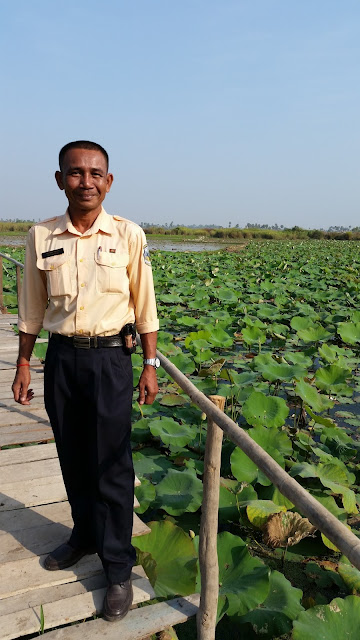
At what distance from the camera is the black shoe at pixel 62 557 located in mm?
1470

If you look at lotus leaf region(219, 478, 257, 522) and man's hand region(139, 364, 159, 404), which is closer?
man's hand region(139, 364, 159, 404)

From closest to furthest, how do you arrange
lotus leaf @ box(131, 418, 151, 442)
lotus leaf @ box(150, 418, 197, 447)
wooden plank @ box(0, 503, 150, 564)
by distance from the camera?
1. wooden plank @ box(0, 503, 150, 564)
2. lotus leaf @ box(150, 418, 197, 447)
3. lotus leaf @ box(131, 418, 151, 442)

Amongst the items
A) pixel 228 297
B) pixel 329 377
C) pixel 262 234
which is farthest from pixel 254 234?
pixel 329 377

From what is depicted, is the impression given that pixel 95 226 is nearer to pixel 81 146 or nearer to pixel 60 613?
pixel 81 146

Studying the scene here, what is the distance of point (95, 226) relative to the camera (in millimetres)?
1265

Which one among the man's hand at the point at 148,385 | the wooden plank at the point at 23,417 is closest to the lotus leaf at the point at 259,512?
the man's hand at the point at 148,385

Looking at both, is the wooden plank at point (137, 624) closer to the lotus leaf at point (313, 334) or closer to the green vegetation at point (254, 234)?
the lotus leaf at point (313, 334)

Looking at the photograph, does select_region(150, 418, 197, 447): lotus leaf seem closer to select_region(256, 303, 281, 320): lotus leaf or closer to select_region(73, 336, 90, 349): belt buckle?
select_region(73, 336, 90, 349): belt buckle

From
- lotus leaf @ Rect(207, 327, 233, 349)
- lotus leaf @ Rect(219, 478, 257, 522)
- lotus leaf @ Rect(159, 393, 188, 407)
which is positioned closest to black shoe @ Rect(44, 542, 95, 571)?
lotus leaf @ Rect(219, 478, 257, 522)

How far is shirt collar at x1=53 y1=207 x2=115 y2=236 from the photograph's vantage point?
126 cm

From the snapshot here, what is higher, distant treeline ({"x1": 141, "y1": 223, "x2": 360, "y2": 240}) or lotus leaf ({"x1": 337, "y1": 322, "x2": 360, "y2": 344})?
distant treeline ({"x1": 141, "y1": 223, "x2": 360, "y2": 240})

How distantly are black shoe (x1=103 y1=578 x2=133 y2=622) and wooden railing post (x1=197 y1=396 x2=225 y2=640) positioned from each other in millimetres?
208

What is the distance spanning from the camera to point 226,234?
45.1m

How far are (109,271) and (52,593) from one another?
0.98 meters
